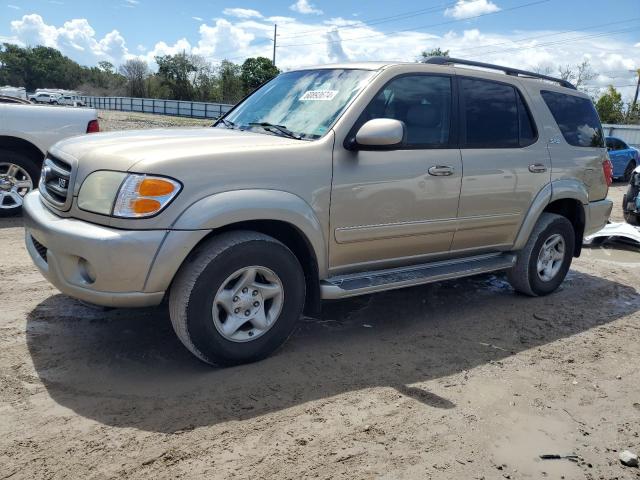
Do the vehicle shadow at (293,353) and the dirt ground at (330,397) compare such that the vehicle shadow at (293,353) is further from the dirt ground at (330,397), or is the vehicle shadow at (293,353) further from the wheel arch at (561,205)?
the wheel arch at (561,205)

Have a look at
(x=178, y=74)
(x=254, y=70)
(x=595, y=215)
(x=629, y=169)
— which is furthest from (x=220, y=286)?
(x=178, y=74)

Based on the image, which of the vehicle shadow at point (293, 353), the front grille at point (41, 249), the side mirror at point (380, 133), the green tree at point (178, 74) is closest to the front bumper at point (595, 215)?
the vehicle shadow at point (293, 353)

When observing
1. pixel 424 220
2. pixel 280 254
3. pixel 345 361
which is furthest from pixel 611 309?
pixel 280 254

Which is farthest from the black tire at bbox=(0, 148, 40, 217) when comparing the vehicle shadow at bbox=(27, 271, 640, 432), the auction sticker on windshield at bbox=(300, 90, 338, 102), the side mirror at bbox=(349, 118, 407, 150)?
the side mirror at bbox=(349, 118, 407, 150)

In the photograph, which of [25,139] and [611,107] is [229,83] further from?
[25,139]

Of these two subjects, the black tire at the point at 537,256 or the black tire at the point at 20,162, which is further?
the black tire at the point at 20,162

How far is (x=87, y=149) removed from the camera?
3521mm

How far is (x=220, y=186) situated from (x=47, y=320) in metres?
1.89

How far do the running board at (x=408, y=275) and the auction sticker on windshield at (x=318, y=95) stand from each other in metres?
1.28

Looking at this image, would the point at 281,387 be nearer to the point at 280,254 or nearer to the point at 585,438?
the point at 280,254

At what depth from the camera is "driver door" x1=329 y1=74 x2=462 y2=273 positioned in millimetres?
3859

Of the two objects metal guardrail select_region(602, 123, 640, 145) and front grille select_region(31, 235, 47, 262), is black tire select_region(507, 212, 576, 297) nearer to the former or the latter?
front grille select_region(31, 235, 47, 262)

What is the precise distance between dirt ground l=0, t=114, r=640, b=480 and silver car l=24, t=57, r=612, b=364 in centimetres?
43

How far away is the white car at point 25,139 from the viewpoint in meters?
6.99
